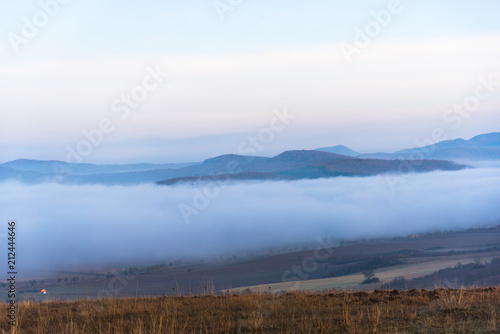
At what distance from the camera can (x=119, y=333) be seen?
9.58 meters

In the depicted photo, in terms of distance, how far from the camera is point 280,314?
36.7 feet

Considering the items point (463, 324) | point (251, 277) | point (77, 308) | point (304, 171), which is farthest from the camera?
point (304, 171)

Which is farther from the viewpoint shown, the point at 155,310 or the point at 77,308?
the point at 77,308

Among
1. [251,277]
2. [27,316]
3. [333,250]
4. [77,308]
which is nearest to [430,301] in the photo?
[77,308]

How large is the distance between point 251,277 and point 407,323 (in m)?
45.2

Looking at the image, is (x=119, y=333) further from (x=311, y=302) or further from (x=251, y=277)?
(x=251, y=277)

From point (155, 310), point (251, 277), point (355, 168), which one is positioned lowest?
point (251, 277)

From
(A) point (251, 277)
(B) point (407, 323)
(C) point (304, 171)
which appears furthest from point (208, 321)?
(C) point (304, 171)

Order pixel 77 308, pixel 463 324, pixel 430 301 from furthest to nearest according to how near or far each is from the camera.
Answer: pixel 77 308 → pixel 430 301 → pixel 463 324

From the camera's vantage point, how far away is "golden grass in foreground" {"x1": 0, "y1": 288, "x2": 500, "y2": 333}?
31.4ft

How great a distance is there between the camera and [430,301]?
12055 millimetres

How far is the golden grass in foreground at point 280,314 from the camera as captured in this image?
956cm

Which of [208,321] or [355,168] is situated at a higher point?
[355,168]

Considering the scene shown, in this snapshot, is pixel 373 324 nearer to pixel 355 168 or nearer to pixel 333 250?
pixel 333 250
